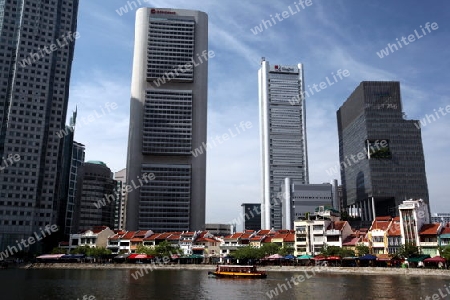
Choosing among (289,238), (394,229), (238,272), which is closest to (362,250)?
(394,229)

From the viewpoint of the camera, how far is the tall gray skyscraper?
154 metres

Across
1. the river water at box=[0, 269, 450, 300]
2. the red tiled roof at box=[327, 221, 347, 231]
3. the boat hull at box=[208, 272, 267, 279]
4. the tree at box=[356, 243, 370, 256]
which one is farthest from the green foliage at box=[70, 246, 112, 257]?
the tree at box=[356, 243, 370, 256]

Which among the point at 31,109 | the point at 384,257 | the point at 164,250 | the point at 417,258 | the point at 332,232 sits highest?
the point at 31,109

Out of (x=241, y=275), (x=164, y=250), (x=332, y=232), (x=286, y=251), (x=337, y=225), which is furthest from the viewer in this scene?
(x=337, y=225)

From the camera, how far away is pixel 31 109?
162 metres

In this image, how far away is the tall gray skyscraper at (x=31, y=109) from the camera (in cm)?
15375

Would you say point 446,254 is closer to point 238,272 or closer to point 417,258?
point 417,258

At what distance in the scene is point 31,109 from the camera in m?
162

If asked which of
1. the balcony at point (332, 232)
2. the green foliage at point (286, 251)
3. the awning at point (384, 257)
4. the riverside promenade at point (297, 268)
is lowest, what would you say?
the riverside promenade at point (297, 268)

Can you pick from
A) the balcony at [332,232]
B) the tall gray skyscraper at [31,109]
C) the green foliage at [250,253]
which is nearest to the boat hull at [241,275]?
the green foliage at [250,253]

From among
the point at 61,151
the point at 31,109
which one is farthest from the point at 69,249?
the point at 31,109

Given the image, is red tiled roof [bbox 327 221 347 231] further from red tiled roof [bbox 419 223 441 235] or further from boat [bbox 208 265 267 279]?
boat [bbox 208 265 267 279]

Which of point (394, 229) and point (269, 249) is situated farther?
point (269, 249)

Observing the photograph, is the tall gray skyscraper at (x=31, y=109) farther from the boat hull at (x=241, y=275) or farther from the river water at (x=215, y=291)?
the boat hull at (x=241, y=275)
